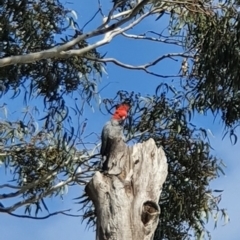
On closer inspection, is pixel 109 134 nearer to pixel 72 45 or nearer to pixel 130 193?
pixel 130 193

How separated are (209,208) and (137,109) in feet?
3.84

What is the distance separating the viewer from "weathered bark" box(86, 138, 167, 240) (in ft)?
15.7

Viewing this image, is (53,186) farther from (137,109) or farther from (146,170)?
(146,170)

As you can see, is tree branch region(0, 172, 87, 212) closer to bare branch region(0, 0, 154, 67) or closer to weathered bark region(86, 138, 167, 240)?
bare branch region(0, 0, 154, 67)

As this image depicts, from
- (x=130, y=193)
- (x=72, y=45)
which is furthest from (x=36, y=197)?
(x=130, y=193)

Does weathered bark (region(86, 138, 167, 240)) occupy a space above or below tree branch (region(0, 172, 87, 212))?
below

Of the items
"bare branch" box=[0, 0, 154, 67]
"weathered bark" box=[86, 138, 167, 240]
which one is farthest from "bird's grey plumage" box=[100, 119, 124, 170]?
"bare branch" box=[0, 0, 154, 67]

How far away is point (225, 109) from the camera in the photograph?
8125 millimetres

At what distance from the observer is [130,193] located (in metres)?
4.87

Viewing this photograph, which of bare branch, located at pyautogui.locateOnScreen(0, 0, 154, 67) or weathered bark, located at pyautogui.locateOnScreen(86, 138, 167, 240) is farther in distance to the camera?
bare branch, located at pyautogui.locateOnScreen(0, 0, 154, 67)

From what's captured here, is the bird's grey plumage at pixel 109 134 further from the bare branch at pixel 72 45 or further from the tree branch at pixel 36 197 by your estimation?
the tree branch at pixel 36 197

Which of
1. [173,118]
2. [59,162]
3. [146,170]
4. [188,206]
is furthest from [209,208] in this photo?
[146,170]

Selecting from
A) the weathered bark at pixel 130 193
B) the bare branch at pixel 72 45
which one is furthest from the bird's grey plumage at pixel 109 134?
the bare branch at pixel 72 45

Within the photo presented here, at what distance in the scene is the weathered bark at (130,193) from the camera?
4789 mm
